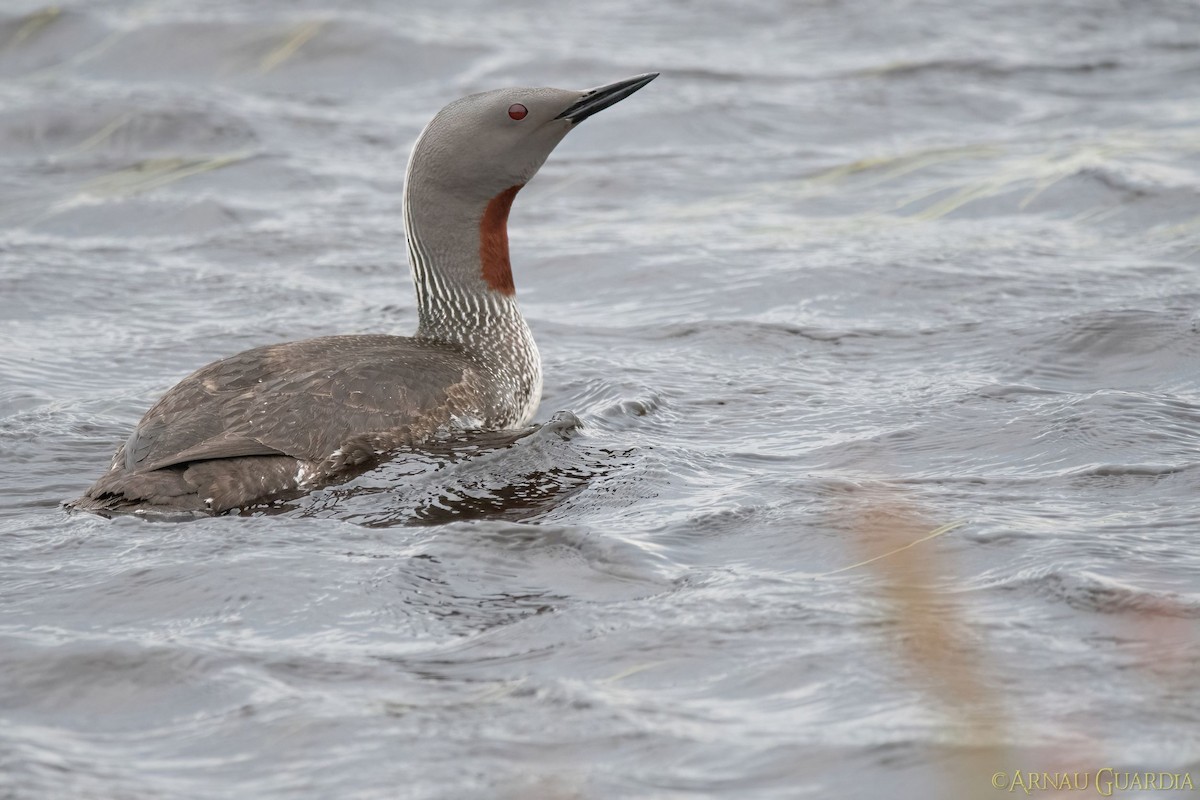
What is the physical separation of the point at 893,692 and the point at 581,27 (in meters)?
11.3

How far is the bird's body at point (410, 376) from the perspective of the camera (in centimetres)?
621

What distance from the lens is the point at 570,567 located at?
5.78m

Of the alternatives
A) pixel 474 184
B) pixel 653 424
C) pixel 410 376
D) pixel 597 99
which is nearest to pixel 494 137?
pixel 474 184

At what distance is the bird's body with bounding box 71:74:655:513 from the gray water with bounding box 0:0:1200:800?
0.51ft

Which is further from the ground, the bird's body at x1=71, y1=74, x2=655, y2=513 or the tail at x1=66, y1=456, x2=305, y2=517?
the bird's body at x1=71, y1=74, x2=655, y2=513

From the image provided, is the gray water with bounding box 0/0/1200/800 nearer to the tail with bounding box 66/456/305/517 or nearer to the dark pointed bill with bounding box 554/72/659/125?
the tail with bounding box 66/456/305/517

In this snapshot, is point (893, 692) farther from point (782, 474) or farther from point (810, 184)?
point (810, 184)

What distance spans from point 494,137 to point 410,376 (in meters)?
1.19

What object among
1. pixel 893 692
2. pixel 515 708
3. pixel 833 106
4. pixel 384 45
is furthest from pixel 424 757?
pixel 384 45

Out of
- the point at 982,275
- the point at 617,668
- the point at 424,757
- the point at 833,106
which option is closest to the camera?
the point at 424,757

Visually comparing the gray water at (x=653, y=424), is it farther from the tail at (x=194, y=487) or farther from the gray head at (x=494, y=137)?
Answer: the gray head at (x=494, y=137)

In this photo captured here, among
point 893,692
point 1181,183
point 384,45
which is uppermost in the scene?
point 384,45

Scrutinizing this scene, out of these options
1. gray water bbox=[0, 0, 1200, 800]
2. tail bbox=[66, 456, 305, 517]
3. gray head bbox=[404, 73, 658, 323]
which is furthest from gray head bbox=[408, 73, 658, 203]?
tail bbox=[66, 456, 305, 517]

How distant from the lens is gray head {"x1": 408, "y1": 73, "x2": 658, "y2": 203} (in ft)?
24.0
